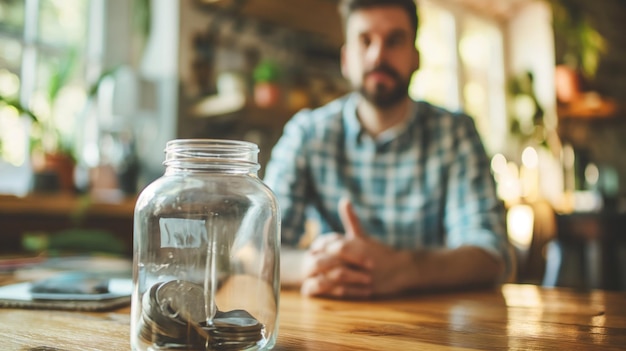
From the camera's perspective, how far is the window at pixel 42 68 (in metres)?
2.58

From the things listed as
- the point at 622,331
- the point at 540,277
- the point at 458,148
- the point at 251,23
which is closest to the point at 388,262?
the point at 622,331

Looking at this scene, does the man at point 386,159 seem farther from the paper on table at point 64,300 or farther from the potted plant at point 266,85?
the potted plant at point 266,85

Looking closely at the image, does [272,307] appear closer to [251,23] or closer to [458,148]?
[458,148]

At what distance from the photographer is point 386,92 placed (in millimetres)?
1544

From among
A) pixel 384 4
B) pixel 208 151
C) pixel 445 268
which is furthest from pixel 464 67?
pixel 208 151

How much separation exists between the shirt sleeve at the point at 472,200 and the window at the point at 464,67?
3.85 meters

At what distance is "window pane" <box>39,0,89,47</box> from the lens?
2.86m

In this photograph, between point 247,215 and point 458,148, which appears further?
point 458,148

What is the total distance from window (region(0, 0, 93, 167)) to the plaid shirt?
58.9 inches

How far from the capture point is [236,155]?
20.6 inches

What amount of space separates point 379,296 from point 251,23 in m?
2.63

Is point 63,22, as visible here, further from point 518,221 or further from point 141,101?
point 518,221

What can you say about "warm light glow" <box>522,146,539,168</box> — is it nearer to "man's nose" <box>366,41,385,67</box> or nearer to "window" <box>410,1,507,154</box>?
"window" <box>410,1,507,154</box>

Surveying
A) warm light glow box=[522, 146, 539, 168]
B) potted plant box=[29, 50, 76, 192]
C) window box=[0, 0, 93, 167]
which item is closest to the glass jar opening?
potted plant box=[29, 50, 76, 192]
